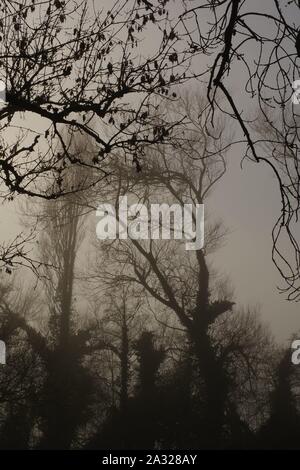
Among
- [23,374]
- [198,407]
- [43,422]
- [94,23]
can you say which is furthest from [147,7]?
[43,422]

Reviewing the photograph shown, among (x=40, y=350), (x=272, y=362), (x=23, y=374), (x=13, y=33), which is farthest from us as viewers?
(x=272, y=362)

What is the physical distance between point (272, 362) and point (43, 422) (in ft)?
36.6

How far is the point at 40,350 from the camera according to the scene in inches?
939

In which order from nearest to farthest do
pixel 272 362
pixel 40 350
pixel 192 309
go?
pixel 192 309 → pixel 40 350 → pixel 272 362

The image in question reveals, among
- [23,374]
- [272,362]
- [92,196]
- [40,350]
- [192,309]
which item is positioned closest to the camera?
[23,374]

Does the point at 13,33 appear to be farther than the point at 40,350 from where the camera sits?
No

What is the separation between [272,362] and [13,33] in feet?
78.7

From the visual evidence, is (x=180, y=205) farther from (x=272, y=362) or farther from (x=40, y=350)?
Answer: (x=272, y=362)
